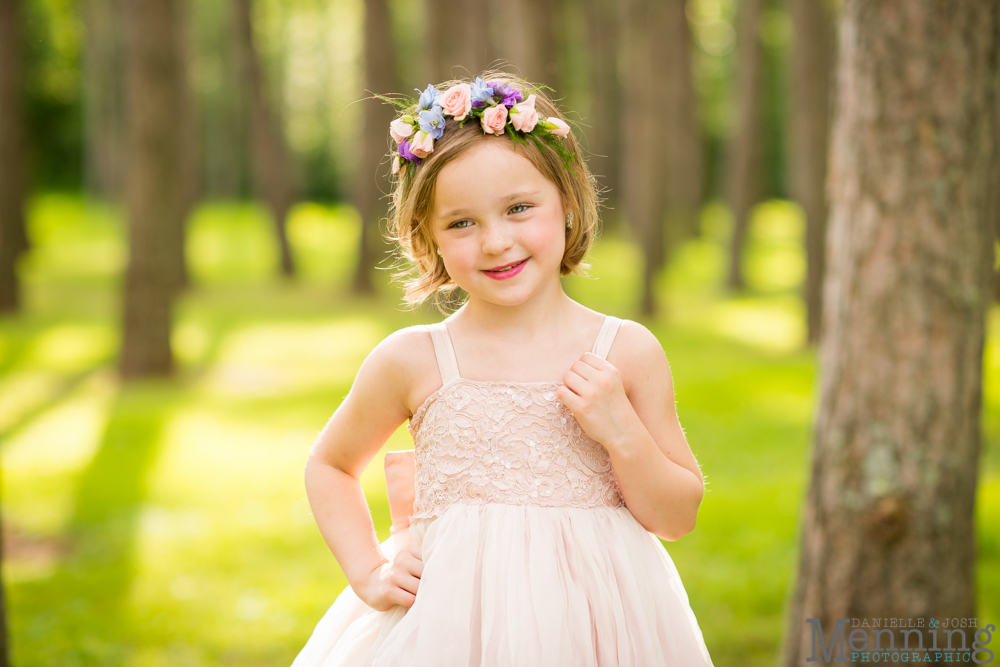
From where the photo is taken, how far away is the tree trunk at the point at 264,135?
16.4 m

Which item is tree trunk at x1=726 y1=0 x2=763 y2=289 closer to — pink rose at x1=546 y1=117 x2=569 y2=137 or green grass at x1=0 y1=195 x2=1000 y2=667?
green grass at x1=0 y1=195 x2=1000 y2=667

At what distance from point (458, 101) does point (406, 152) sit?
0.16 meters

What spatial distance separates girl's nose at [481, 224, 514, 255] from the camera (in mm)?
1824

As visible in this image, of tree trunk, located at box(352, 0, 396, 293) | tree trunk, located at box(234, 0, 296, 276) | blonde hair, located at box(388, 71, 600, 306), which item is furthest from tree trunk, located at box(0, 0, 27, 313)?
blonde hair, located at box(388, 71, 600, 306)

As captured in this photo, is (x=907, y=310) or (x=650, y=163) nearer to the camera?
(x=907, y=310)

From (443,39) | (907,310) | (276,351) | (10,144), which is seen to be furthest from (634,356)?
(10,144)

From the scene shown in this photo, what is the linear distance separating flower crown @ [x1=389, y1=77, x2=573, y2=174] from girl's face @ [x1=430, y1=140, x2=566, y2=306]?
0.19 ft

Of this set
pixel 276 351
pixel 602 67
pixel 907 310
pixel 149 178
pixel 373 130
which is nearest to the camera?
pixel 907 310

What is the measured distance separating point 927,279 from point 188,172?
17016 mm

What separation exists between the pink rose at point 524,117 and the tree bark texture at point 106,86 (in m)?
26.4

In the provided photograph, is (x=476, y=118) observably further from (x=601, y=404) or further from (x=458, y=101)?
(x=601, y=404)

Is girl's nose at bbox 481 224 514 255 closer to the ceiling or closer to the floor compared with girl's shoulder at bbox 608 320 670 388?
closer to the ceiling

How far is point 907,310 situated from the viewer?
303 cm

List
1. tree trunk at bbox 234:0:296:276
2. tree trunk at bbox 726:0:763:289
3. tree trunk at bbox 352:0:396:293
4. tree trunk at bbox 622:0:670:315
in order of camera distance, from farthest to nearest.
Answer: tree trunk at bbox 234:0:296:276 < tree trunk at bbox 726:0:763:289 < tree trunk at bbox 352:0:396:293 < tree trunk at bbox 622:0:670:315
